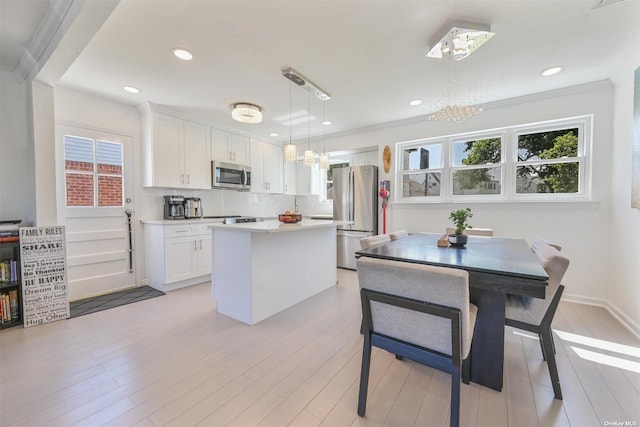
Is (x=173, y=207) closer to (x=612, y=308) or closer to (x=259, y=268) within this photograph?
(x=259, y=268)

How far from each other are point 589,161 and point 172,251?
17.4 feet

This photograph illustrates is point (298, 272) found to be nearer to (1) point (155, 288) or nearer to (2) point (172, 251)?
(2) point (172, 251)

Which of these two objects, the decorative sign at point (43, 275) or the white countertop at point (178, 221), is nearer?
the decorative sign at point (43, 275)

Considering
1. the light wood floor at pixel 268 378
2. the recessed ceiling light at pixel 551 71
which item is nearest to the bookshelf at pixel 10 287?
the light wood floor at pixel 268 378

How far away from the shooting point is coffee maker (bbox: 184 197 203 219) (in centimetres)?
402

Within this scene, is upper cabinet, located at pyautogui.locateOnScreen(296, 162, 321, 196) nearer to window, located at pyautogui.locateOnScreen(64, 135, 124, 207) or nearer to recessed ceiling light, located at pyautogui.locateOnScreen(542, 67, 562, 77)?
window, located at pyautogui.locateOnScreen(64, 135, 124, 207)

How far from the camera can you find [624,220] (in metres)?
2.56

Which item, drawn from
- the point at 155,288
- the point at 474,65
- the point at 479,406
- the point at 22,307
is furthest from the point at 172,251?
the point at 474,65

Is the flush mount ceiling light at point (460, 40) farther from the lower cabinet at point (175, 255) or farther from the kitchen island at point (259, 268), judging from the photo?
→ the lower cabinet at point (175, 255)

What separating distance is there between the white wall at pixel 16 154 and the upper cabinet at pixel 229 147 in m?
2.04

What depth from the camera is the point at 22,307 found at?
96.1 inches

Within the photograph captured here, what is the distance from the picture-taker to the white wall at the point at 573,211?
2.87 metres

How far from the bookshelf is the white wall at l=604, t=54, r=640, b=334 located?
5.69 meters

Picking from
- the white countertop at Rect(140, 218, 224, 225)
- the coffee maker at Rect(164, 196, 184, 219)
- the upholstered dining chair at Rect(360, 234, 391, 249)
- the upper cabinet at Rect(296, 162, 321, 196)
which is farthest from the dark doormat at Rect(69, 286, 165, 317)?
the upper cabinet at Rect(296, 162, 321, 196)
